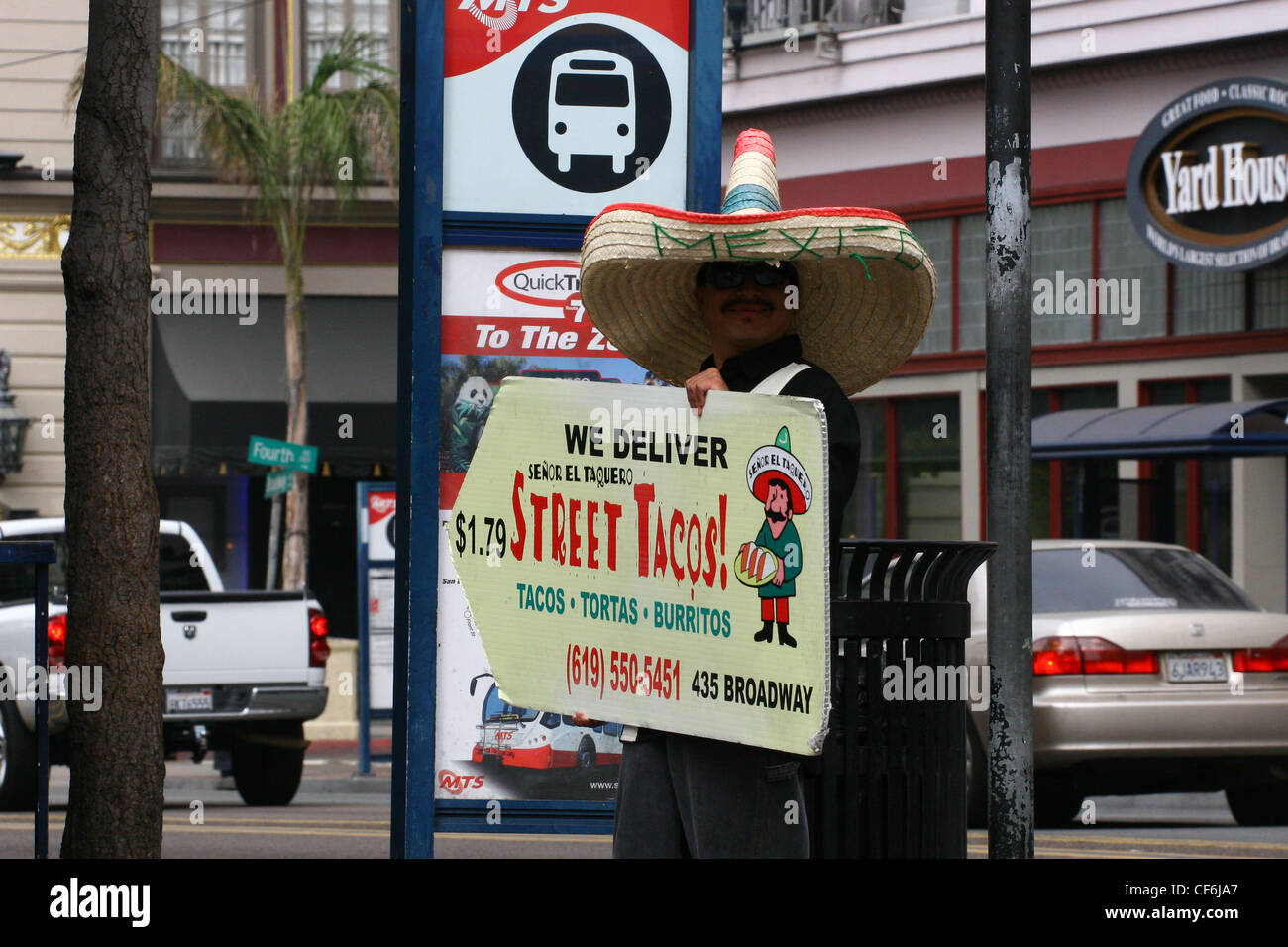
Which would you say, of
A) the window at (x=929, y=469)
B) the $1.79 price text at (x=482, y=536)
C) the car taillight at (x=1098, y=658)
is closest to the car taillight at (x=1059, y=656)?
the car taillight at (x=1098, y=658)

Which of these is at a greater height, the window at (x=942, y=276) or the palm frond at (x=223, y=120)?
the palm frond at (x=223, y=120)

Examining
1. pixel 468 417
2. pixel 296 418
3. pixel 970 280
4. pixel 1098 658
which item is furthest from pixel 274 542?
pixel 468 417

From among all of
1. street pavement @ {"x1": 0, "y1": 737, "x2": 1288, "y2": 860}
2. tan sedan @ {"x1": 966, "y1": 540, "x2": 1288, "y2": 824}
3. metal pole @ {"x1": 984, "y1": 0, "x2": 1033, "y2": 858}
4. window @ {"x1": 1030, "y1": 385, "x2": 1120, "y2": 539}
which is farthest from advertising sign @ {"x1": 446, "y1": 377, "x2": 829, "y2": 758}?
window @ {"x1": 1030, "y1": 385, "x2": 1120, "y2": 539}

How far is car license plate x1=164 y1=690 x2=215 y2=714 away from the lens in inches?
519

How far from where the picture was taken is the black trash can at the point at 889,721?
4.75 metres

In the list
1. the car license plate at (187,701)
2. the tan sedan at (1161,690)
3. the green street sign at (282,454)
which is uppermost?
the green street sign at (282,454)

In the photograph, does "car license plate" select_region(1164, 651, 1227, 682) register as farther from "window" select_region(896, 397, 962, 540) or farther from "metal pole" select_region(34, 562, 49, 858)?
"window" select_region(896, 397, 962, 540)

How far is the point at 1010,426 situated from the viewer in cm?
619

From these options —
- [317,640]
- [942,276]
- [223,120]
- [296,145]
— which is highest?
[223,120]

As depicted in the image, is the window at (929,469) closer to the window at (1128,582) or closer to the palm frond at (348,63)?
the palm frond at (348,63)

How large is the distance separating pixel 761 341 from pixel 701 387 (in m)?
0.21

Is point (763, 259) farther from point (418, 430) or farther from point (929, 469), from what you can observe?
point (929, 469)

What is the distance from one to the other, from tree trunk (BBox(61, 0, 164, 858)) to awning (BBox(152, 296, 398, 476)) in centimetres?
1825

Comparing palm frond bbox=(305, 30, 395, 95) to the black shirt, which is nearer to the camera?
the black shirt
